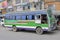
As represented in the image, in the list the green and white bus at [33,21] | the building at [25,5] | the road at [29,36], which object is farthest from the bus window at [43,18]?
the building at [25,5]

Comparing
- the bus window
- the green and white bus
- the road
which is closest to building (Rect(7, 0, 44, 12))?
the green and white bus

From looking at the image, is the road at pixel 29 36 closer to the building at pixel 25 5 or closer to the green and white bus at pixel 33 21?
the green and white bus at pixel 33 21

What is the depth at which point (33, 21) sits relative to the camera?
61.2ft

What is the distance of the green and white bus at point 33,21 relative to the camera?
1766cm

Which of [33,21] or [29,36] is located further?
[33,21]

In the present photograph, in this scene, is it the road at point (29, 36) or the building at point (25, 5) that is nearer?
the road at point (29, 36)

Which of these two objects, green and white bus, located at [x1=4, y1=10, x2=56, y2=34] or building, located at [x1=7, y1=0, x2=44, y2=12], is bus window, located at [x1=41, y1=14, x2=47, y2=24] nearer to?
green and white bus, located at [x1=4, y1=10, x2=56, y2=34]

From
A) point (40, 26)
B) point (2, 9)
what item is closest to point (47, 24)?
point (40, 26)

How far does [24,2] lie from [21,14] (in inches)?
589

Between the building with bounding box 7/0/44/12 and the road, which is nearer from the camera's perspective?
the road

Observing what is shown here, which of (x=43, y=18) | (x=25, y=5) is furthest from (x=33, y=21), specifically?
(x=25, y=5)

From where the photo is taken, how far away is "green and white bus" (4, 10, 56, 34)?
57.9ft

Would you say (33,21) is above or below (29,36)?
above

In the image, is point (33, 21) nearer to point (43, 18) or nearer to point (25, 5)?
point (43, 18)
